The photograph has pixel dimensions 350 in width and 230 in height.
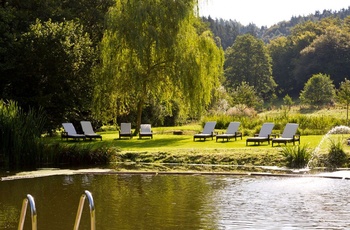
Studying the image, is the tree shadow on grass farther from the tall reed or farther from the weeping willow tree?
the tall reed

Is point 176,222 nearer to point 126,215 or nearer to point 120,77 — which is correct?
point 126,215

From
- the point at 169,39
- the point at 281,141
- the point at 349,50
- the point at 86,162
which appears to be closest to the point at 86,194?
the point at 86,162

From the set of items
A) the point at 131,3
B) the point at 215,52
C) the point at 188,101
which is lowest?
the point at 188,101

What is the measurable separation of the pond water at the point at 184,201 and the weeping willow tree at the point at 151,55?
1083 centimetres

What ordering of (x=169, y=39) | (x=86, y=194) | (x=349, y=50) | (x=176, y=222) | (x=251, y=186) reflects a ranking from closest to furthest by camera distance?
(x=86, y=194), (x=176, y=222), (x=251, y=186), (x=169, y=39), (x=349, y=50)

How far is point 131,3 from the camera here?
25.8 m

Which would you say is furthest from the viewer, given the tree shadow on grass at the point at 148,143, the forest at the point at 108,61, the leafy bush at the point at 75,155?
the forest at the point at 108,61

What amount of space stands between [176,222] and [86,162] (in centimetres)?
937

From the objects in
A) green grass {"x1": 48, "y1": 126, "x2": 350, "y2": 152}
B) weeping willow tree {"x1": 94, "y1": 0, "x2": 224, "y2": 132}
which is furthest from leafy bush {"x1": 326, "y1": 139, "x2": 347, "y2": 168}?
weeping willow tree {"x1": 94, "y1": 0, "x2": 224, "y2": 132}

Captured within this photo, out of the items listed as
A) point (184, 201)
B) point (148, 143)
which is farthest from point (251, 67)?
point (184, 201)

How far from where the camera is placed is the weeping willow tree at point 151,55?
84.4 feet

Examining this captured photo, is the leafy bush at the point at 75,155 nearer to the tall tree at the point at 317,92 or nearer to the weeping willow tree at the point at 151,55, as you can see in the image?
the weeping willow tree at the point at 151,55

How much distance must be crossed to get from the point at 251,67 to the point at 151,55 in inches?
2495

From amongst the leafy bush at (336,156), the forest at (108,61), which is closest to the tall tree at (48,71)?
the forest at (108,61)
